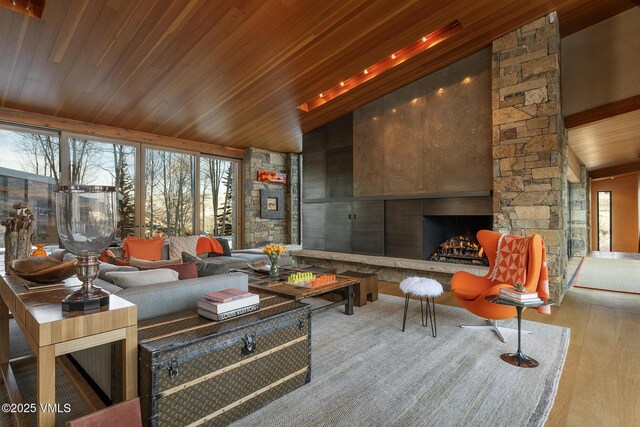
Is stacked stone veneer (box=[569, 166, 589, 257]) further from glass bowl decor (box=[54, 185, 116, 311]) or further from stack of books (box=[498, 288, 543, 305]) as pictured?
glass bowl decor (box=[54, 185, 116, 311])

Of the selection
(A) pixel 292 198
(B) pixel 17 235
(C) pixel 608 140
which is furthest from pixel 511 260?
(A) pixel 292 198

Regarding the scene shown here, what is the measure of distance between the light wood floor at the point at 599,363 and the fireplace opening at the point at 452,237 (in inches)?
42.8

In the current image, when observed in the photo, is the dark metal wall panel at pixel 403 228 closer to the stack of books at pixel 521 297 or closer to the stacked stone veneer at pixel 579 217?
the stack of books at pixel 521 297

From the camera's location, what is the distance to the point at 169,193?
22.4 feet

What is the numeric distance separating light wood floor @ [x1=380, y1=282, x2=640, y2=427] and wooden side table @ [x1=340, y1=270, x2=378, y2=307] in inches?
38.9

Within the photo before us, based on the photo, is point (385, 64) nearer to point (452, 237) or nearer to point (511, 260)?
point (452, 237)

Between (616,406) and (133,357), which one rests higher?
(133,357)

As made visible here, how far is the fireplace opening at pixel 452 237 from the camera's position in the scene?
5391 mm

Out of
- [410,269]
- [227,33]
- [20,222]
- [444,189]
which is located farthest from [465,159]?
[20,222]

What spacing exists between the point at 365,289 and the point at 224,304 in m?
2.54

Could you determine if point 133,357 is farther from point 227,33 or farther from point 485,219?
point 485,219

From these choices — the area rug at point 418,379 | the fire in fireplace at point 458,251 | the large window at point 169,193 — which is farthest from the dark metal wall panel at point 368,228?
the large window at point 169,193

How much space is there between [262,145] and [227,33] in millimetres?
4304

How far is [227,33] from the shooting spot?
375 centimetres
